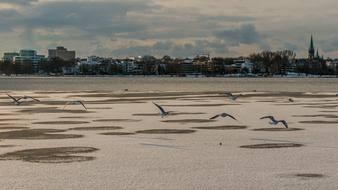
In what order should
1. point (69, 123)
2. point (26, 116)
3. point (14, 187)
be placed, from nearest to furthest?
point (14, 187) → point (69, 123) → point (26, 116)

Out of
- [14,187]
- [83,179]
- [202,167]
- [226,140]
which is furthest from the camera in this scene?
[226,140]

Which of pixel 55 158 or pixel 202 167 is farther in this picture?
pixel 55 158

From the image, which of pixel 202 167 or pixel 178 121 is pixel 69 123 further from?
pixel 202 167

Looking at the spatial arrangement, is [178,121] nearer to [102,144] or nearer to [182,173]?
[102,144]

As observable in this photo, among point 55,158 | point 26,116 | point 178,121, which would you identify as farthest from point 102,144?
point 26,116

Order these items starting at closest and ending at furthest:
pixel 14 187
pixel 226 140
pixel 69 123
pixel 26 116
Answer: pixel 14 187 < pixel 226 140 < pixel 69 123 < pixel 26 116

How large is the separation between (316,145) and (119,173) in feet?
20.9

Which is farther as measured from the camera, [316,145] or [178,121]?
[178,121]

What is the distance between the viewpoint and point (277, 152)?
15453 mm

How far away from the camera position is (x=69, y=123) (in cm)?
2431

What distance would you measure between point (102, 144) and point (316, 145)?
18.5 ft

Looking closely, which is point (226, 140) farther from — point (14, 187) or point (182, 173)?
A: point (14, 187)

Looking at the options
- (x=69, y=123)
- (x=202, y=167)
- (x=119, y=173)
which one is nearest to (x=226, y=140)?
(x=202, y=167)

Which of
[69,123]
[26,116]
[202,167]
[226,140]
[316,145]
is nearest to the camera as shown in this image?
[202,167]
